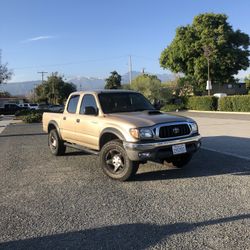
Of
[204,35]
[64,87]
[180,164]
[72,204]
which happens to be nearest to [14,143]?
[180,164]

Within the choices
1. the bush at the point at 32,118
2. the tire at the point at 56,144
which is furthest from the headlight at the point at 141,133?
the bush at the point at 32,118

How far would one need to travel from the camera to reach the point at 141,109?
29.8 ft

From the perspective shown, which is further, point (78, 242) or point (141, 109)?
point (141, 109)

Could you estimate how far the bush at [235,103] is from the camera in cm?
3650

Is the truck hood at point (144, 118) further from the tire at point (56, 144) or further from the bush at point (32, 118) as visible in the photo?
the bush at point (32, 118)

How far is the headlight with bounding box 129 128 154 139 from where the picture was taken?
7.44 m

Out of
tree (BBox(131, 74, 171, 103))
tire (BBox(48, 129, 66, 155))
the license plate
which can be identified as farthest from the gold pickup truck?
tree (BBox(131, 74, 171, 103))

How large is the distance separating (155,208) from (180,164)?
3057 millimetres

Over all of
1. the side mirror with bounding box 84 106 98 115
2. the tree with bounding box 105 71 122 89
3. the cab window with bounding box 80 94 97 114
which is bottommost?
the side mirror with bounding box 84 106 98 115

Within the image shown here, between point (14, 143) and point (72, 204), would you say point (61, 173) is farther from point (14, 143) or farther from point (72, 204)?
point (14, 143)

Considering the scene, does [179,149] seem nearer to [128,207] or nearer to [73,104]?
[128,207]

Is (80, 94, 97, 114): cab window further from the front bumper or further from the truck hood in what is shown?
the front bumper

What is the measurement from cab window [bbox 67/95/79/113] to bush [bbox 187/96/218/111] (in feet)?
114

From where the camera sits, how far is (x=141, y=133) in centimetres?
745
